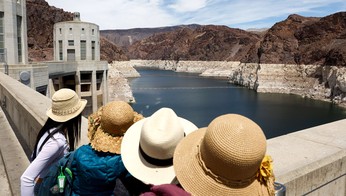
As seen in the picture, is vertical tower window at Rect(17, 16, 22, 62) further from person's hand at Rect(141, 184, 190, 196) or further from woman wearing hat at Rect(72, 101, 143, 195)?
person's hand at Rect(141, 184, 190, 196)

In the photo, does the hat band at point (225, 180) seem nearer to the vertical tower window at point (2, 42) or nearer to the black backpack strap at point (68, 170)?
the black backpack strap at point (68, 170)

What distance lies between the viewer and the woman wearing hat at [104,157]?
249cm

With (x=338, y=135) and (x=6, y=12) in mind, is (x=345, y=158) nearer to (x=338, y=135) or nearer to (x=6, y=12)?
(x=338, y=135)

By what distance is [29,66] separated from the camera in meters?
17.4

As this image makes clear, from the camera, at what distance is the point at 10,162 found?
538 centimetres

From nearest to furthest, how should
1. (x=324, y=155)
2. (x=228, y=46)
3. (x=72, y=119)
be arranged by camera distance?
(x=72, y=119), (x=324, y=155), (x=228, y=46)

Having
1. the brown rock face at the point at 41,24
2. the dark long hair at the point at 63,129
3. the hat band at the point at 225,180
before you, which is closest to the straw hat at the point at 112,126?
the dark long hair at the point at 63,129

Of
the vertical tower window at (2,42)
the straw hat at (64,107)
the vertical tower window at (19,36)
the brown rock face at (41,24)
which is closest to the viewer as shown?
the straw hat at (64,107)

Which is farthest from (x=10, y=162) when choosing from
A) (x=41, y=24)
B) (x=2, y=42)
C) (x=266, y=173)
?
(x=41, y=24)

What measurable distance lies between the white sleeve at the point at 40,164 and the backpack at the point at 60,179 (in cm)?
13

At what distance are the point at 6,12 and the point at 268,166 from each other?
63.4ft

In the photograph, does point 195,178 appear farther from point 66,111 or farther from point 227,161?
point 66,111

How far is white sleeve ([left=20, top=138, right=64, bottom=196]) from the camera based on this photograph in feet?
9.38

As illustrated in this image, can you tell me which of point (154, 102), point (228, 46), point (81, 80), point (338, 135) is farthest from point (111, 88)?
point (228, 46)
